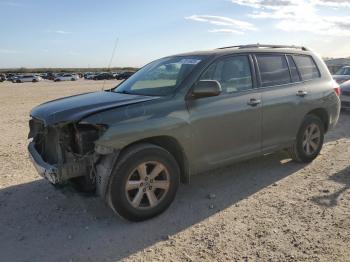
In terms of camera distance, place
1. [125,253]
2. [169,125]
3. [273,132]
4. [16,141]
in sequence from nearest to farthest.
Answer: [125,253] → [169,125] → [273,132] → [16,141]

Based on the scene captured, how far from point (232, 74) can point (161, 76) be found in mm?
940

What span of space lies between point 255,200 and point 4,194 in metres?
3.31

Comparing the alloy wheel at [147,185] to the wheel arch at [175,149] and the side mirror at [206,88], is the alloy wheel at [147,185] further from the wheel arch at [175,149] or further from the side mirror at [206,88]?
the side mirror at [206,88]

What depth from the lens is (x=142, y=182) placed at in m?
4.36

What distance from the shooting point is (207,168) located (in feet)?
16.4

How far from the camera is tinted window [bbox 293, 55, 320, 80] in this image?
20.5ft

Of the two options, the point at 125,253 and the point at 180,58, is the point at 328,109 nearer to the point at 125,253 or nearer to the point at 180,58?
the point at 180,58

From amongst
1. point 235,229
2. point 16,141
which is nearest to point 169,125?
point 235,229

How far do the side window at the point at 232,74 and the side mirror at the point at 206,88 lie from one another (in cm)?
21

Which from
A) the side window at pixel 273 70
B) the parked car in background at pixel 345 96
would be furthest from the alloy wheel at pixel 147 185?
the parked car in background at pixel 345 96

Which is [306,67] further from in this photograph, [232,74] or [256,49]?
[232,74]

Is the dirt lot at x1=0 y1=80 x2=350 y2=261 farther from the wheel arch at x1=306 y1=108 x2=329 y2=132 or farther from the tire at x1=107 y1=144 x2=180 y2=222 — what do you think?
the wheel arch at x1=306 y1=108 x2=329 y2=132

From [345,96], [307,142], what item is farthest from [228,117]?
[345,96]

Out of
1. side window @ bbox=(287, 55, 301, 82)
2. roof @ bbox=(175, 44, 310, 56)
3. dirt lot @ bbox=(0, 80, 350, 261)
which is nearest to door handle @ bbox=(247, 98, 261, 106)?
roof @ bbox=(175, 44, 310, 56)
